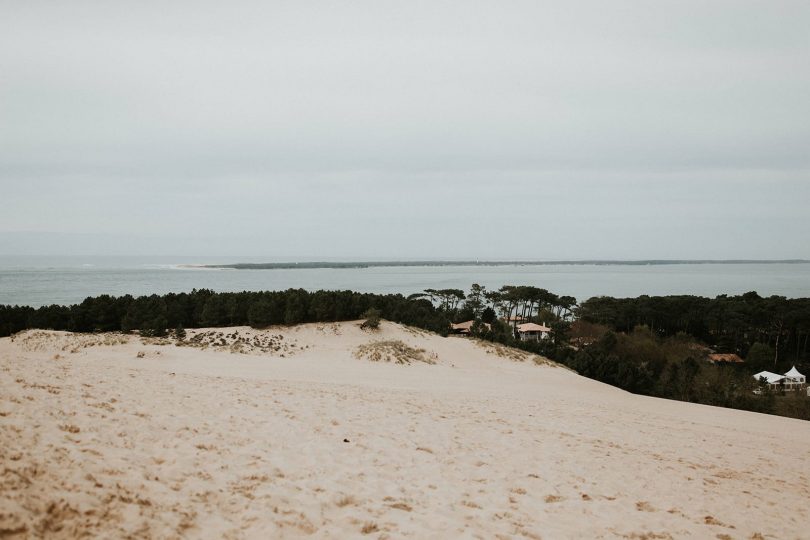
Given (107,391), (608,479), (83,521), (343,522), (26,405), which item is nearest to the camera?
(83,521)

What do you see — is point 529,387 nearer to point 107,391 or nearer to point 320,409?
point 320,409

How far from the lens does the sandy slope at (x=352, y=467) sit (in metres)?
4.39

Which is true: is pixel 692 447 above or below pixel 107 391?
below

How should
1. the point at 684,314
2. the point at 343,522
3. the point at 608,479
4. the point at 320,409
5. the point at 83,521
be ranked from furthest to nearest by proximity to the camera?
1. the point at 684,314
2. the point at 320,409
3. the point at 608,479
4. the point at 343,522
5. the point at 83,521

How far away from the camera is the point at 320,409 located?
9367 mm

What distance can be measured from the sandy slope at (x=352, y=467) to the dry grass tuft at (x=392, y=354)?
10922 mm

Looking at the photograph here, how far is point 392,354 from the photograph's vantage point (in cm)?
2423

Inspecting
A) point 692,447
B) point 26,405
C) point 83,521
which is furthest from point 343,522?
point 692,447

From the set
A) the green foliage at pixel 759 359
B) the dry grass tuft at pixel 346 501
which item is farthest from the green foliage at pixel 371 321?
the green foliage at pixel 759 359

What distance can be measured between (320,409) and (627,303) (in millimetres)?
52152

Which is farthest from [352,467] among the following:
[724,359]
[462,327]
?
[724,359]

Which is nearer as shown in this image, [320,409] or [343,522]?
[343,522]

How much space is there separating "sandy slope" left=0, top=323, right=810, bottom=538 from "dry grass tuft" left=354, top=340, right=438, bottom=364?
35.8 feet

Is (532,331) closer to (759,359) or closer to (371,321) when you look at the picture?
(759,359)
